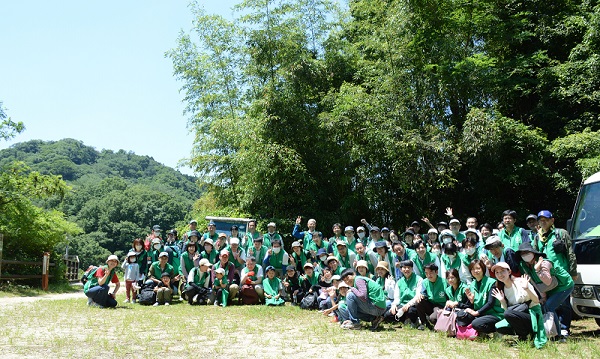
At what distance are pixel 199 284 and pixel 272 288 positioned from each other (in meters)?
1.57

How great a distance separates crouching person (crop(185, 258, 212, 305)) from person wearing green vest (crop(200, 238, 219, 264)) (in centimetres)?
43

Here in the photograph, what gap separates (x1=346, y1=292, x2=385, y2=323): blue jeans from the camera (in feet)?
25.9

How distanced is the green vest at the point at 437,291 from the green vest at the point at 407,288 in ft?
1.09

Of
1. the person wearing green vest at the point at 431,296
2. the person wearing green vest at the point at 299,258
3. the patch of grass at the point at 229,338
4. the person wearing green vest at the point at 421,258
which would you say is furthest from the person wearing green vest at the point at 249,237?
the person wearing green vest at the point at 431,296

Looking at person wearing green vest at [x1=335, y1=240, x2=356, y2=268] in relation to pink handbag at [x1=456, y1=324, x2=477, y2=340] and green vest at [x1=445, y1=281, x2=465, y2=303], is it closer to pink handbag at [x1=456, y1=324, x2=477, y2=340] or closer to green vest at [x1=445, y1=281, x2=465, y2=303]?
green vest at [x1=445, y1=281, x2=465, y2=303]

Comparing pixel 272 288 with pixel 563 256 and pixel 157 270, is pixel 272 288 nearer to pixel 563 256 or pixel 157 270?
pixel 157 270

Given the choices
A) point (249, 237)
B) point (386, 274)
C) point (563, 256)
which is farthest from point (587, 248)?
point (249, 237)

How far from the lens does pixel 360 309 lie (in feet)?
26.1

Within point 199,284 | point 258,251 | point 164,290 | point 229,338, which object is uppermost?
point 258,251

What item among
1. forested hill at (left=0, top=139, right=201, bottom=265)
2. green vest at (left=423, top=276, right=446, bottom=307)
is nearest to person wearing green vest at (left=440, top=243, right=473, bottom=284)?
green vest at (left=423, top=276, right=446, bottom=307)

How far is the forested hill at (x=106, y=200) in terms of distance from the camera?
56.2 meters

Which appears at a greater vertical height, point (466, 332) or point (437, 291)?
point (437, 291)

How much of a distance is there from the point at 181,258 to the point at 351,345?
6399 mm

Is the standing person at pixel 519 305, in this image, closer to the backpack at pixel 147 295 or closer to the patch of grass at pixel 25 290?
the backpack at pixel 147 295
